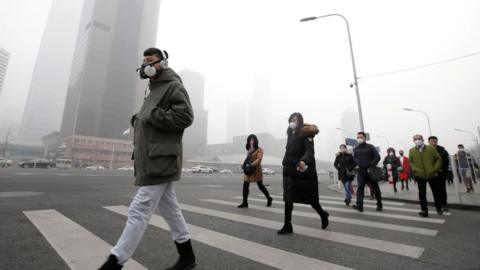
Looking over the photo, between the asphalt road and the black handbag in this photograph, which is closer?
the asphalt road

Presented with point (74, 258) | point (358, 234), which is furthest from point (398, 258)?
point (74, 258)

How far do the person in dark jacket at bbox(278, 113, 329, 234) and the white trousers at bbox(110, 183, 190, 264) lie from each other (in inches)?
75.8

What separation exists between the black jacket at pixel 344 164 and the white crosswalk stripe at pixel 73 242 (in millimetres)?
6385

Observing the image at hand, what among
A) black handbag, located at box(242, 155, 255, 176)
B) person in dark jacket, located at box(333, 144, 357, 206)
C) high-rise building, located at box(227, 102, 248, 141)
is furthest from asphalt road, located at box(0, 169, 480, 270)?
high-rise building, located at box(227, 102, 248, 141)

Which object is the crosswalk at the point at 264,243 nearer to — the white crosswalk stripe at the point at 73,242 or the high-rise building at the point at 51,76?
the white crosswalk stripe at the point at 73,242

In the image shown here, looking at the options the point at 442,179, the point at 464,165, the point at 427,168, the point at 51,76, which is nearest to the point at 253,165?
the point at 427,168

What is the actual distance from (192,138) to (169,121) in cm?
13964

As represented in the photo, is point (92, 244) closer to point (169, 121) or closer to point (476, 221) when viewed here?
point (169, 121)

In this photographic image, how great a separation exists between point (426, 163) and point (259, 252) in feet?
16.1

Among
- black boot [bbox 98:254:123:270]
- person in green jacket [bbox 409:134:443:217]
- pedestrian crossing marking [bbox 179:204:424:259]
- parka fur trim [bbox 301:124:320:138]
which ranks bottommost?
pedestrian crossing marking [bbox 179:204:424:259]

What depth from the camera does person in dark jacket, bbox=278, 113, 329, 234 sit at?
382 centimetres

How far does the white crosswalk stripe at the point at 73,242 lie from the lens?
2348mm

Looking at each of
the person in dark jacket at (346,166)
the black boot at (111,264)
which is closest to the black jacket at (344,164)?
the person in dark jacket at (346,166)

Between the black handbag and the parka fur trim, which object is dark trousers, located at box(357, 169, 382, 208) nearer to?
the black handbag
